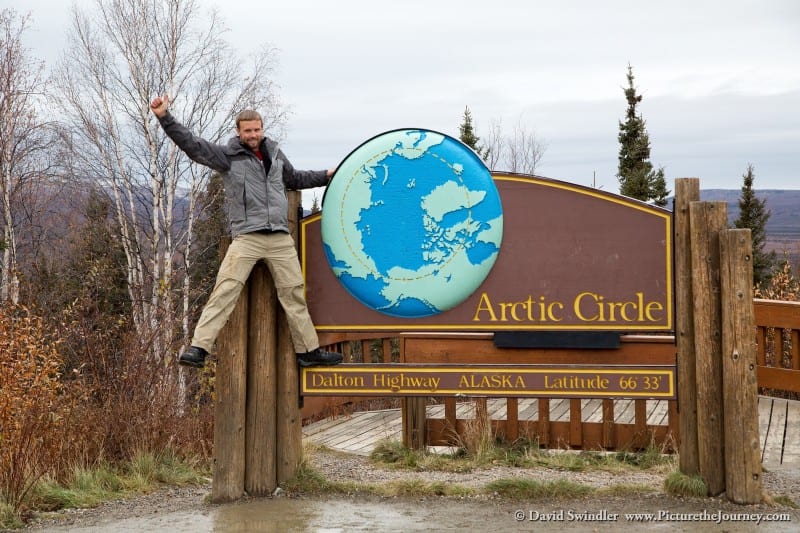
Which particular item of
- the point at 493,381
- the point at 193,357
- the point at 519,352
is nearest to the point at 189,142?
the point at 193,357

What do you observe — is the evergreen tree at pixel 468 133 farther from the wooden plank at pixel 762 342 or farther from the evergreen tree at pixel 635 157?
the wooden plank at pixel 762 342

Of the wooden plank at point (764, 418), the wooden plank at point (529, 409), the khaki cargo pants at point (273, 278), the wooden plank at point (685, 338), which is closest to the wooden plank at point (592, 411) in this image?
the wooden plank at point (529, 409)

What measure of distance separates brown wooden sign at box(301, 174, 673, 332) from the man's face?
144 cm

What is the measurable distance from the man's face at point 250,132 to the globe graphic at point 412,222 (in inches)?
23.9

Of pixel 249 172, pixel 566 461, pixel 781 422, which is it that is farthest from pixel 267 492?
pixel 781 422

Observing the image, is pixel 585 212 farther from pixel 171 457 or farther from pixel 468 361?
pixel 171 457

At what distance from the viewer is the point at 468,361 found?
8.41 meters

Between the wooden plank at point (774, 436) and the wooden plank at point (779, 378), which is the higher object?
the wooden plank at point (779, 378)

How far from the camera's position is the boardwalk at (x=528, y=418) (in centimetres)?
829

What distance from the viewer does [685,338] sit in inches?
231

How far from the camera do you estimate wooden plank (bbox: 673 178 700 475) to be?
5867 mm

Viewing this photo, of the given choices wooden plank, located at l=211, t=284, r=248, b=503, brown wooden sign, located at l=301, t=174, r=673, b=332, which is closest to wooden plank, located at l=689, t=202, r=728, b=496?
brown wooden sign, located at l=301, t=174, r=673, b=332

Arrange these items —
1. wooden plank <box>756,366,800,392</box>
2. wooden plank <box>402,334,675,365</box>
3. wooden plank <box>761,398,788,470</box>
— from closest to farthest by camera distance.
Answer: wooden plank <box>761,398,788,470</box>
wooden plank <box>402,334,675,365</box>
wooden plank <box>756,366,800,392</box>

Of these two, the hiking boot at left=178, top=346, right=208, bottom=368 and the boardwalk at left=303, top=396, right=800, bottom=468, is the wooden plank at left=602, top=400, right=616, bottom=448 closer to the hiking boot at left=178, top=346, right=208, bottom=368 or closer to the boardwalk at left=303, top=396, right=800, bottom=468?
the boardwalk at left=303, top=396, right=800, bottom=468
